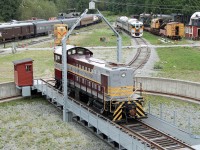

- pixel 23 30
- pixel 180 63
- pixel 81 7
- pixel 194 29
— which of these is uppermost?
pixel 81 7

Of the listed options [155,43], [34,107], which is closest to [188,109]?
[34,107]

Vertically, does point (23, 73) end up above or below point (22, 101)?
above

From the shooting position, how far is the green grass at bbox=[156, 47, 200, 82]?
1479 inches

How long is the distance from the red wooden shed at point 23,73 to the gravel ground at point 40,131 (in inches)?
95.3

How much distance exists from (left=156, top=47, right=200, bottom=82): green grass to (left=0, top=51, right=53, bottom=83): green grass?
11.8 m

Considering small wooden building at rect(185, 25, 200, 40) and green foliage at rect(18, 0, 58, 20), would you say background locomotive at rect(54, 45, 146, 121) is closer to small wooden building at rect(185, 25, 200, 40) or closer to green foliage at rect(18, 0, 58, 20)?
small wooden building at rect(185, 25, 200, 40)

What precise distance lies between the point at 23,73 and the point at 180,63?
2052cm

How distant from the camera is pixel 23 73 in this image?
30.1 meters

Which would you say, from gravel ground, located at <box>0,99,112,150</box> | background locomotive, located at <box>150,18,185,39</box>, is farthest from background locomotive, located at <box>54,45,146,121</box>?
background locomotive, located at <box>150,18,185,39</box>

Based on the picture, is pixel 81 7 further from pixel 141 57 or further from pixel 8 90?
pixel 8 90

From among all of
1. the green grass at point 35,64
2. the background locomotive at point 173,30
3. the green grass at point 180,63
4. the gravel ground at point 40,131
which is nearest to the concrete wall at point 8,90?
the gravel ground at point 40,131

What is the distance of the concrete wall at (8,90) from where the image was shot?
29781mm

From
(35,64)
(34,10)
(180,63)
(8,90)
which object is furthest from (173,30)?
(34,10)

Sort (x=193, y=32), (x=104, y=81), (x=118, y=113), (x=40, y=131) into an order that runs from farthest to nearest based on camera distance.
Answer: (x=193, y=32) < (x=40, y=131) < (x=104, y=81) < (x=118, y=113)
